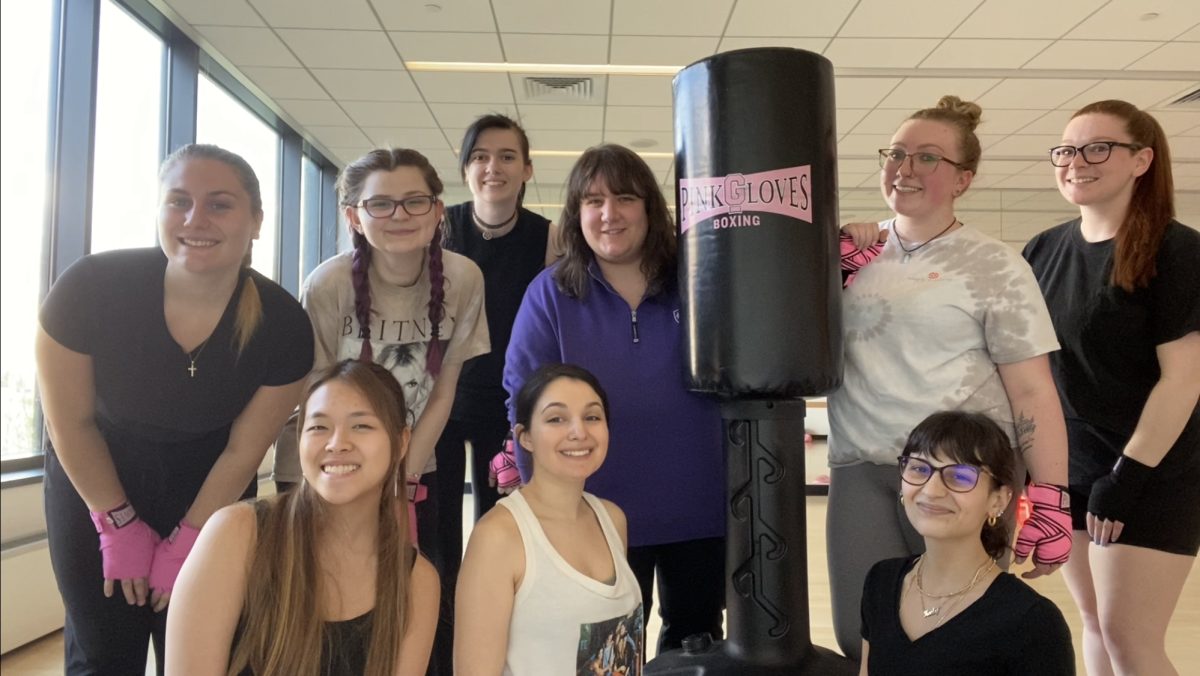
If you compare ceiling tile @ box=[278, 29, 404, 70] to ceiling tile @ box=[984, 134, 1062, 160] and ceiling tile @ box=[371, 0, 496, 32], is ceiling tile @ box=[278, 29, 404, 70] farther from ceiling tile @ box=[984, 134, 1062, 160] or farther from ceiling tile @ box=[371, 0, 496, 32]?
ceiling tile @ box=[984, 134, 1062, 160]

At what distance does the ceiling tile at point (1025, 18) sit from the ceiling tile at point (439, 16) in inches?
88.8

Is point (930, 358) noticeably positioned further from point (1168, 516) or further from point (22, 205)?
point (22, 205)

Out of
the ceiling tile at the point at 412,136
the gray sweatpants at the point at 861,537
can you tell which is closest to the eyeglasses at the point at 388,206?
the gray sweatpants at the point at 861,537

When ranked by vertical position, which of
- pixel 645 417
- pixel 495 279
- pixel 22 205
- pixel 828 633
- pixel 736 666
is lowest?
pixel 828 633

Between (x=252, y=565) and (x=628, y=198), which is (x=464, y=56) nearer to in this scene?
(x=628, y=198)

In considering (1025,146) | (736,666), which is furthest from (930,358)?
(1025,146)

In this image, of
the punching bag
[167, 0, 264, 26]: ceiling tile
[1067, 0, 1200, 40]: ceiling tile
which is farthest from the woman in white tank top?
[1067, 0, 1200, 40]: ceiling tile

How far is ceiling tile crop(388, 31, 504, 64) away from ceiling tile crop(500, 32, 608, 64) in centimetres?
8

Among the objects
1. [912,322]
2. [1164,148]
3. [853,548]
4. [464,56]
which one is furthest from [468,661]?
[464,56]

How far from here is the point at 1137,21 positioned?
3.95m

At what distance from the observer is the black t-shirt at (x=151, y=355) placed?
1.49m

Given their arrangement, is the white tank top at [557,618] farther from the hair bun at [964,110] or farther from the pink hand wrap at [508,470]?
the hair bun at [964,110]

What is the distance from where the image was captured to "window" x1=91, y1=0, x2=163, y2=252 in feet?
11.3

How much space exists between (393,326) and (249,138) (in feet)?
13.7
